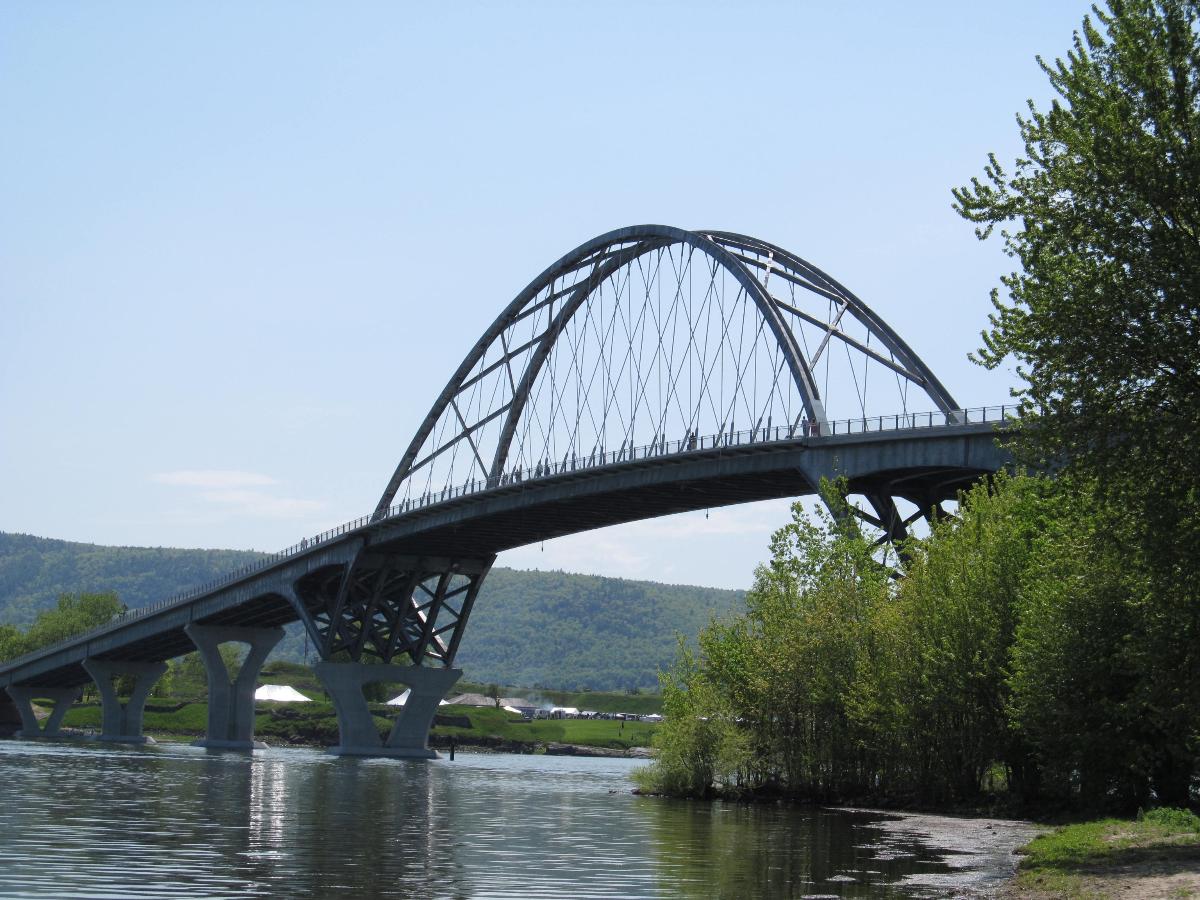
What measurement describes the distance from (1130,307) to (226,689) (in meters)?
114

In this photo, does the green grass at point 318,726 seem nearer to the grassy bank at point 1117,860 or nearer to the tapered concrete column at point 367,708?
the tapered concrete column at point 367,708

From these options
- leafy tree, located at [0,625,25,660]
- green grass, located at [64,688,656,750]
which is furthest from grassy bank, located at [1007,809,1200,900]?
leafy tree, located at [0,625,25,660]

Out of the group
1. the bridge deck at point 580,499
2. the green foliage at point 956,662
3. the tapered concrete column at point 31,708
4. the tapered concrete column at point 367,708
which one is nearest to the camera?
the green foliage at point 956,662

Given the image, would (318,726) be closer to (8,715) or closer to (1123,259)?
(8,715)

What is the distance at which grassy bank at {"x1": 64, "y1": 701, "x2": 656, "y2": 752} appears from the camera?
517ft

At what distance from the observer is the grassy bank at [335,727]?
158 m

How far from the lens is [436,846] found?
32594mm

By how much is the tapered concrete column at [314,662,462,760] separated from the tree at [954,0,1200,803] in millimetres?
87437

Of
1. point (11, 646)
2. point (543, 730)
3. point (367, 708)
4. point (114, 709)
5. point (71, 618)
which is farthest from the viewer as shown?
point (11, 646)

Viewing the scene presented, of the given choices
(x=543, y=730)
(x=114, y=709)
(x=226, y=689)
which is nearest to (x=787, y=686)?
(x=226, y=689)

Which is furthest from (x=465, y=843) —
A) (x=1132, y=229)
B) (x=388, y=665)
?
(x=388, y=665)

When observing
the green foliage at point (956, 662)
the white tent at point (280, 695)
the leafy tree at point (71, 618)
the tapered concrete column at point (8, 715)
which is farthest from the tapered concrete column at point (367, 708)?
the leafy tree at point (71, 618)

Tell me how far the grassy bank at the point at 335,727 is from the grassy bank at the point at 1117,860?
126m

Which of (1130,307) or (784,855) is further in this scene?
Answer: (784,855)
